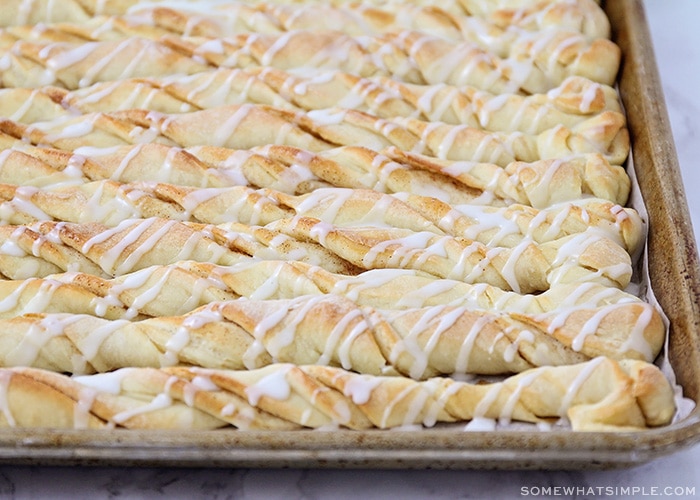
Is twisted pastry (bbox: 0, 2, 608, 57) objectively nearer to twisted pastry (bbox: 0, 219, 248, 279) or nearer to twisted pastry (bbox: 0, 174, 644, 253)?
twisted pastry (bbox: 0, 174, 644, 253)

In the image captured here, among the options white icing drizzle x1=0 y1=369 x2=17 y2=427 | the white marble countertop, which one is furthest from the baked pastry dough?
the white marble countertop

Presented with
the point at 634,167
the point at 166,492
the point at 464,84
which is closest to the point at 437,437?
the point at 166,492

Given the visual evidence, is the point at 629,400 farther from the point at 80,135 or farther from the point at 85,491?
the point at 80,135

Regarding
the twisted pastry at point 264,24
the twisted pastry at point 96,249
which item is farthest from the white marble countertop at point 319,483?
the twisted pastry at point 264,24

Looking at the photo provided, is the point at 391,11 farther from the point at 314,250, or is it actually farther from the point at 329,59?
the point at 314,250

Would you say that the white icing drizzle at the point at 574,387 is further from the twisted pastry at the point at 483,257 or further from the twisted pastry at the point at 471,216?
the twisted pastry at the point at 471,216
